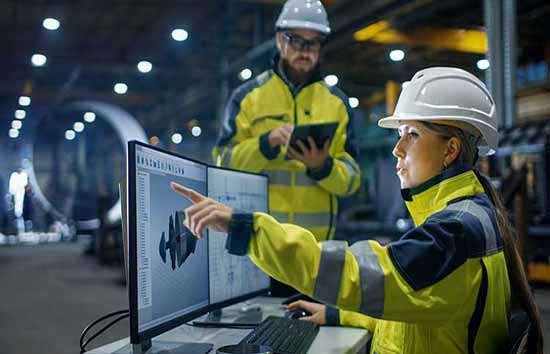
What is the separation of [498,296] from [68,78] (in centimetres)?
738

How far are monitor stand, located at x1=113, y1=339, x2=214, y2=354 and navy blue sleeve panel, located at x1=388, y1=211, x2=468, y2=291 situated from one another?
0.46 m

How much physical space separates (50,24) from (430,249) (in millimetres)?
7436

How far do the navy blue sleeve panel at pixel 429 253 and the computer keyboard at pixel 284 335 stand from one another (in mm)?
345

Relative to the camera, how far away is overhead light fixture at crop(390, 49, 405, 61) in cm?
773

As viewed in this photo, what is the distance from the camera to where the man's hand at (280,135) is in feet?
6.78

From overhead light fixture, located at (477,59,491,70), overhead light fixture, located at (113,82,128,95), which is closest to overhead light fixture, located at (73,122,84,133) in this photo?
overhead light fixture, located at (113,82,128,95)

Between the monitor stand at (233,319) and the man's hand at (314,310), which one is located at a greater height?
the man's hand at (314,310)

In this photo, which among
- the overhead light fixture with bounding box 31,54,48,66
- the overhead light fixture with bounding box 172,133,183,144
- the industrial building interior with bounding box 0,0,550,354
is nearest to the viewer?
the industrial building interior with bounding box 0,0,550,354

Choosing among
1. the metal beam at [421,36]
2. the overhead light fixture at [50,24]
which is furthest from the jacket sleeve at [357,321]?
the overhead light fixture at [50,24]

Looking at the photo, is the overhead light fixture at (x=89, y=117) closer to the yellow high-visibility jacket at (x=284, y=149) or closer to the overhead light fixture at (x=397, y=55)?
the overhead light fixture at (x=397, y=55)

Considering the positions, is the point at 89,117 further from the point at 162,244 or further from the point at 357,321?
the point at 162,244

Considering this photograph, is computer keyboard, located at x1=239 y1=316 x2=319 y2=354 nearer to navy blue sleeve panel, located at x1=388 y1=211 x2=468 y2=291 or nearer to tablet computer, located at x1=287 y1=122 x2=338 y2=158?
navy blue sleeve panel, located at x1=388 y1=211 x2=468 y2=291

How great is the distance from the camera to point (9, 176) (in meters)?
5.94

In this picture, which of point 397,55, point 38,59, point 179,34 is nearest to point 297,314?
point 38,59
